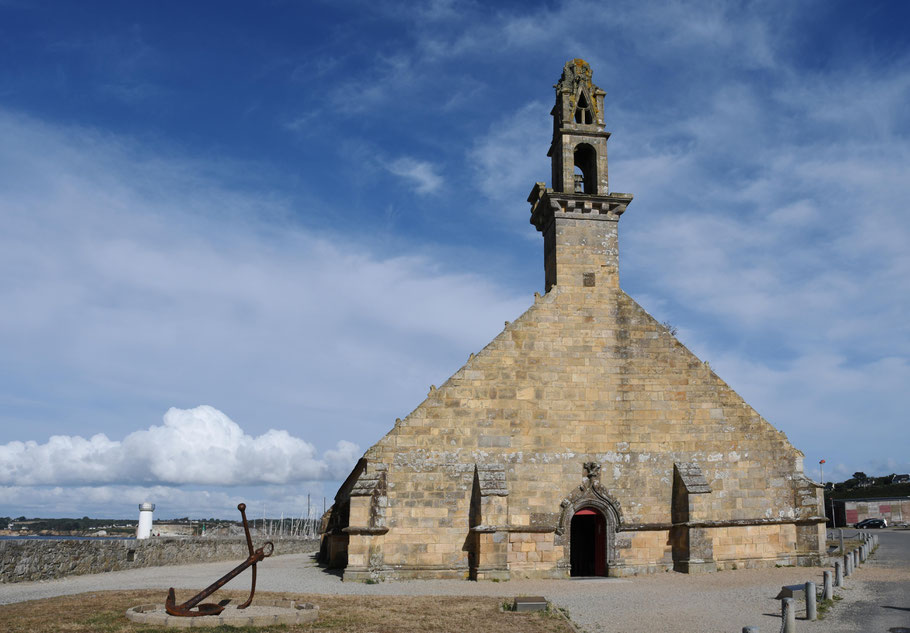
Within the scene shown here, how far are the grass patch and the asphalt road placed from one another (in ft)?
16.8

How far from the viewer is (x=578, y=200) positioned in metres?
23.5

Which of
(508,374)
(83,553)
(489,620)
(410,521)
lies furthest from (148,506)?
(489,620)

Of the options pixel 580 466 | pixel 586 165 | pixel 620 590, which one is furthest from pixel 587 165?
pixel 620 590

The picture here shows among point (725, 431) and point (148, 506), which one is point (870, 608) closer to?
point (725, 431)

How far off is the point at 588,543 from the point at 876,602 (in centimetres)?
938

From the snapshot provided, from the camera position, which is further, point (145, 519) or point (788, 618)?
point (145, 519)

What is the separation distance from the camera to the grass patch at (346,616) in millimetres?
10789

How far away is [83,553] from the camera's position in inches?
772

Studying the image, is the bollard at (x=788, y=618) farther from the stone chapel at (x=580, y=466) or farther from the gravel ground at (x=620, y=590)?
the stone chapel at (x=580, y=466)

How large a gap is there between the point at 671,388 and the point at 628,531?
458 centimetres

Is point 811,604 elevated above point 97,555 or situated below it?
above

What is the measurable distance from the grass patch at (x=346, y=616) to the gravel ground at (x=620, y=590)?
107cm

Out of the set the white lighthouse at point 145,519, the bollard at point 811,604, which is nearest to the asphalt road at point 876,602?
the bollard at point 811,604

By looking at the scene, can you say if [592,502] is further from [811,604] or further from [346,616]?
[346,616]
